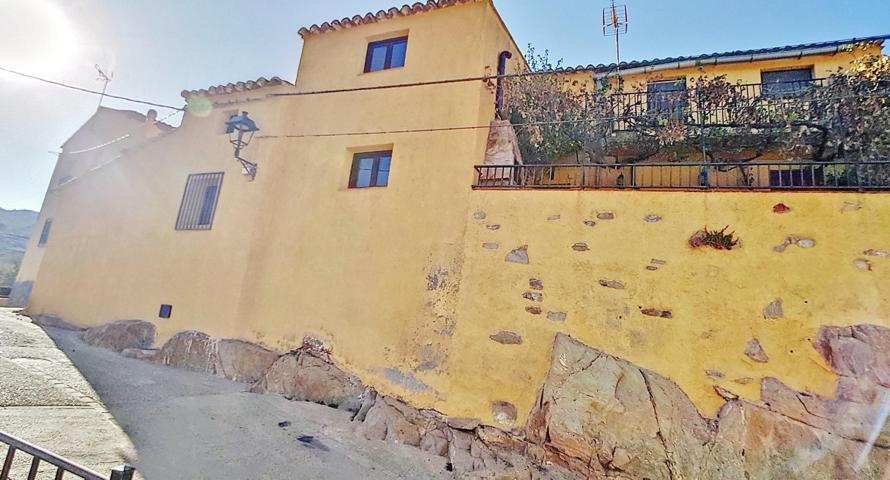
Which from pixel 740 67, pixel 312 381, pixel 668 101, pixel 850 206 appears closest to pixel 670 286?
pixel 850 206

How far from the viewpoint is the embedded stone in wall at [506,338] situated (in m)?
5.03

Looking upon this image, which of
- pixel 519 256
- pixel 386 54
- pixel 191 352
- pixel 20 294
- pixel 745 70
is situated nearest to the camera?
pixel 519 256

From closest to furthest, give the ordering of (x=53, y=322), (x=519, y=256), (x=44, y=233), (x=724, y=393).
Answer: (x=724, y=393) < (x=519, y=256) < (x=53, y=322) < (x=44, y=233)

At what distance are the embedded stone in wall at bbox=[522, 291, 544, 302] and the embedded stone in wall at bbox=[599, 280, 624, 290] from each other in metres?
0.72

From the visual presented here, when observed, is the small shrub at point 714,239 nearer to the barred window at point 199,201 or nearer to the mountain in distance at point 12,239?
the barred window at point 199,201

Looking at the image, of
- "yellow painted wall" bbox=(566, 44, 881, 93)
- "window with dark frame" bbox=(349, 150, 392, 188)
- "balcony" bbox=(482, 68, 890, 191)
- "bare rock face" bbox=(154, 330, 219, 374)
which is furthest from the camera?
"yellow painted wall" bbox=(566, 44, 881, 93)

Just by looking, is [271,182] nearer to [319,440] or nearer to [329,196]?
[329,196]

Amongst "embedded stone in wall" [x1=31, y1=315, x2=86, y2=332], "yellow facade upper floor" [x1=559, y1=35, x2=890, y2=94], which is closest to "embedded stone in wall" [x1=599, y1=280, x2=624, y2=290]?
"yellow facade upper floor" [x1=559, y1=35, x2=890, y2=94]

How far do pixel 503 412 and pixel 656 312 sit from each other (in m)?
2.13

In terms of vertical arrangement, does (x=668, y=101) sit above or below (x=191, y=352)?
above

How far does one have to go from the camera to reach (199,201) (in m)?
8.18

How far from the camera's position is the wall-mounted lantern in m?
7.40

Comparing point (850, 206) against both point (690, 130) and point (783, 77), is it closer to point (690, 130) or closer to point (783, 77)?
point (690, 130)

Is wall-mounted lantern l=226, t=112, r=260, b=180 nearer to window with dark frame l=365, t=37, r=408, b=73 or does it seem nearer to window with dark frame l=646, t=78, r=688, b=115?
window with dark frame l=365, t=37, r=408, b=73
